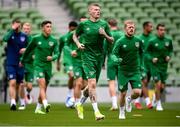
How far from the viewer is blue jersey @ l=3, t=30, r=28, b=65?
22594 millimetres

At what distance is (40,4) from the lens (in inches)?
1387

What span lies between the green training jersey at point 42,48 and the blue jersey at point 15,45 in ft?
7.03

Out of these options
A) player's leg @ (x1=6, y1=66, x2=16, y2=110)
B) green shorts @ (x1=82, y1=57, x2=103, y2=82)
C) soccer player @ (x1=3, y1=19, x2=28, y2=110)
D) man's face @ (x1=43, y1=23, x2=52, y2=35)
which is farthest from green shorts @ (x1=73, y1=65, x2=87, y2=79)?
green shorts @ (x1=82, y1=57, x2=103, y2=82)

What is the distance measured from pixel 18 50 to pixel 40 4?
1261 cm

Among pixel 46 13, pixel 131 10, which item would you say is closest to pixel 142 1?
pixel 131 10

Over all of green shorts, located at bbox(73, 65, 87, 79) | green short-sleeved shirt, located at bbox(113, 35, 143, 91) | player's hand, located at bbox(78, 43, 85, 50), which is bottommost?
green shorts, located at bbox(73, 65, 87, 79)

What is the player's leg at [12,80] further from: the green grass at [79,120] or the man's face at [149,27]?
the man's face at [149,27]

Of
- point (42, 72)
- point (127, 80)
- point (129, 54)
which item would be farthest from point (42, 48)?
point (127, 80)

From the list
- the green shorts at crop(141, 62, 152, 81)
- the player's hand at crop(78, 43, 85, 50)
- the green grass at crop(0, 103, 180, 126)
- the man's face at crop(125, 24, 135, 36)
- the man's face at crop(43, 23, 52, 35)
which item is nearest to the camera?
the green grass at crop(0, 103, 180, 126)

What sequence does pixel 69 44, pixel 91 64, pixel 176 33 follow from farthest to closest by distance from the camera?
pixel 176 33 < pixel 69 44 < pixel 91 64

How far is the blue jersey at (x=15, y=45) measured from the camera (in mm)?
22594

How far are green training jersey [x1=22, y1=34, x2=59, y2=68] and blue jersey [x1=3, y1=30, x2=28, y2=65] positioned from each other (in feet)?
7.03

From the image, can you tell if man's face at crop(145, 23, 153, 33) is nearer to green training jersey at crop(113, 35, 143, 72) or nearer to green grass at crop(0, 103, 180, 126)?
green grass at crop(0, 103, 180, 126)

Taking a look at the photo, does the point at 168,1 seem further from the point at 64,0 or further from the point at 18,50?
the point at 18,50
